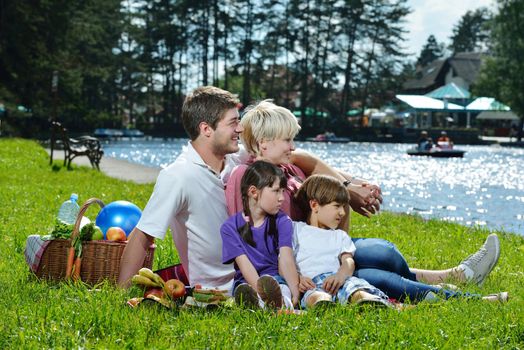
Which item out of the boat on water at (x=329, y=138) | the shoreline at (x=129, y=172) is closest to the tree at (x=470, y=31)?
the boat on water at (x=329, y=138)

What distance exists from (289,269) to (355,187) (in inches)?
49.2

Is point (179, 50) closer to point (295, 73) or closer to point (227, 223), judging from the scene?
point (295, 73)

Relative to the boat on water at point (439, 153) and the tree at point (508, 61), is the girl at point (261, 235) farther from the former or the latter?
the tree at point (508, 61)

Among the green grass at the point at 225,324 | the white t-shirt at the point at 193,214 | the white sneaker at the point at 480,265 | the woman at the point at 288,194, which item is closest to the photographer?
the green grass at the point at 225,324

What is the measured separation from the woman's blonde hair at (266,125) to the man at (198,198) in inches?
6.9

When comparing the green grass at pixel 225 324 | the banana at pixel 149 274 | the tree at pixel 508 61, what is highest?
the tree at pixel 508 61

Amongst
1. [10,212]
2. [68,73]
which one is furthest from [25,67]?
[10,212]

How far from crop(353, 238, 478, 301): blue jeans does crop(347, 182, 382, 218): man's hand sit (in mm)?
547

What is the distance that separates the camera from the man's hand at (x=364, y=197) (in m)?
6.34

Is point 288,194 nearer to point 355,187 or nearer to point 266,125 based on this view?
point 266,125

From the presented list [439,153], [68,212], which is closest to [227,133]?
[68,212]

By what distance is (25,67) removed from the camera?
46.1m

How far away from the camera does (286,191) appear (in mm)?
5902

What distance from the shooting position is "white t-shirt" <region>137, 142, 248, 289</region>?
546 cm
